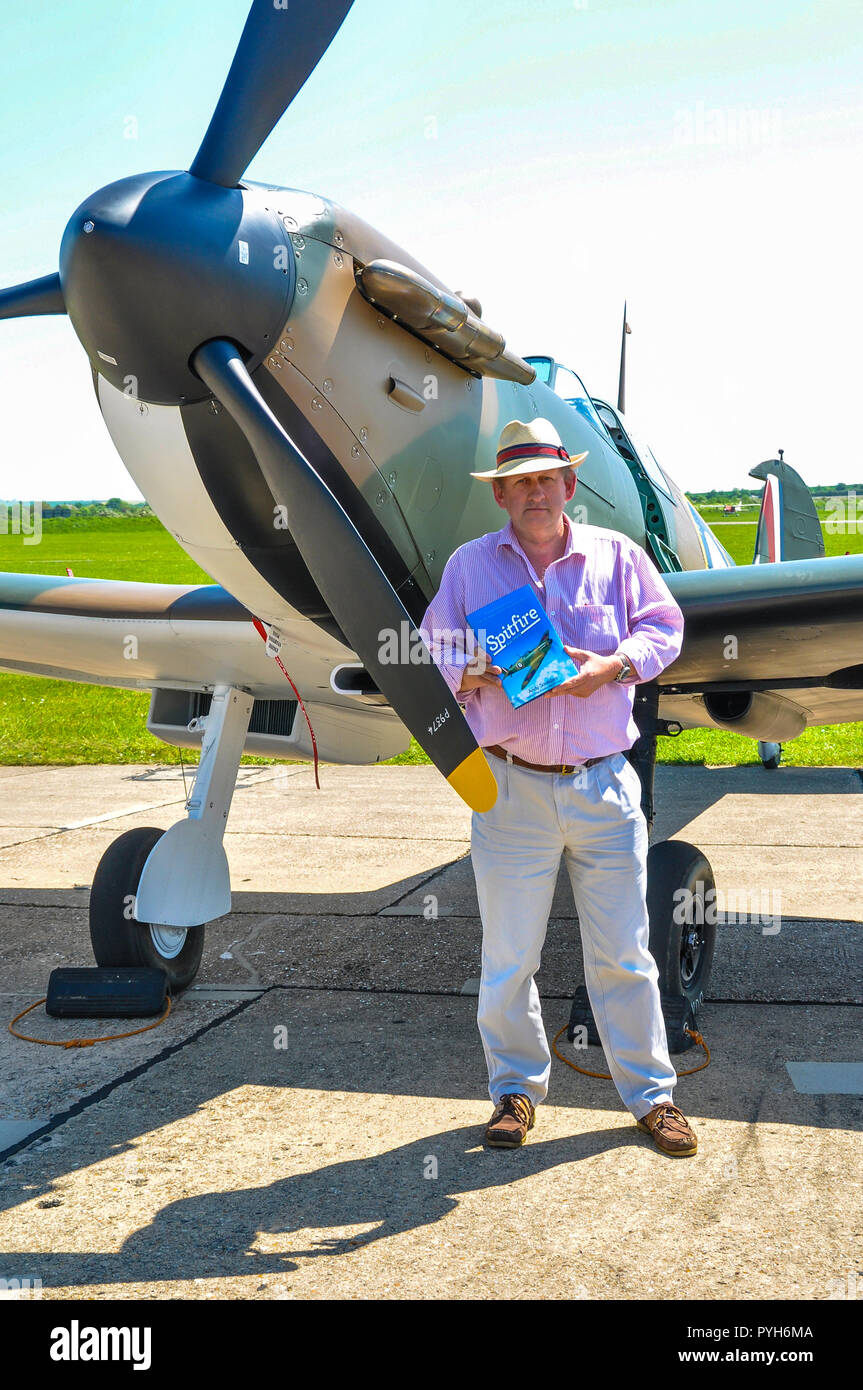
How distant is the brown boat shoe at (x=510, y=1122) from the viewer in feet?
10.3

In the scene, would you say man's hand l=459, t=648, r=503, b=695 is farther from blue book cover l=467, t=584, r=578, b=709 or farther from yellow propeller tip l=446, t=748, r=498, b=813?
yellow propeller tip l=446, t=748, r=498, b=813

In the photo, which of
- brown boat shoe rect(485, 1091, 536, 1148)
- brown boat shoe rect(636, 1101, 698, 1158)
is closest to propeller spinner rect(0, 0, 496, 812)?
brown boat shoe rect(485, 1091, 536, 1148)

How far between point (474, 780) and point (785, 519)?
799 cm

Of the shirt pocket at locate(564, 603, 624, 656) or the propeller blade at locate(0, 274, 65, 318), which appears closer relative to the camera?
the shirt pocket at locate(564, 603, 624, 656)

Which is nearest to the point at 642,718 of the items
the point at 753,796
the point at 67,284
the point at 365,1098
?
the point at 365,1098

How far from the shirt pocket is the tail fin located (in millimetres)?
7142

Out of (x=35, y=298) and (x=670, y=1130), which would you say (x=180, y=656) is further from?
(x=670, y=1130)

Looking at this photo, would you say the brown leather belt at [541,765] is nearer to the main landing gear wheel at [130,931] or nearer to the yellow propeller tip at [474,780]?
the yellow propeller tip at [474,780]

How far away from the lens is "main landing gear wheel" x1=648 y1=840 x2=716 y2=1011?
13.4 feet

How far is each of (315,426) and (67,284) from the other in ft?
2.51

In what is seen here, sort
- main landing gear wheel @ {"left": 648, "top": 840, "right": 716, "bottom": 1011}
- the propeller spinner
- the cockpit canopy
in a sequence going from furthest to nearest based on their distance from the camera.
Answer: the cockpit canopy, main landing gear wheel @ {"left": 648, "top": 840, "right": 716, "bottom": 1011}, the propeller spinner

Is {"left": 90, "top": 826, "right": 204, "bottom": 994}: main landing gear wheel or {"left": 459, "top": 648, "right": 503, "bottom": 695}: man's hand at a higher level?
{"left": 459, "top": 648, "right": 503, "bottom": 695}: man's hand

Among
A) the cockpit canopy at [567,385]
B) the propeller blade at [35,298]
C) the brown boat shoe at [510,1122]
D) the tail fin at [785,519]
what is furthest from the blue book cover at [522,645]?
the tail fin at [785,519]

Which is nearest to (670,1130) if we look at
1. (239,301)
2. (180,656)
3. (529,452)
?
(529,452)
